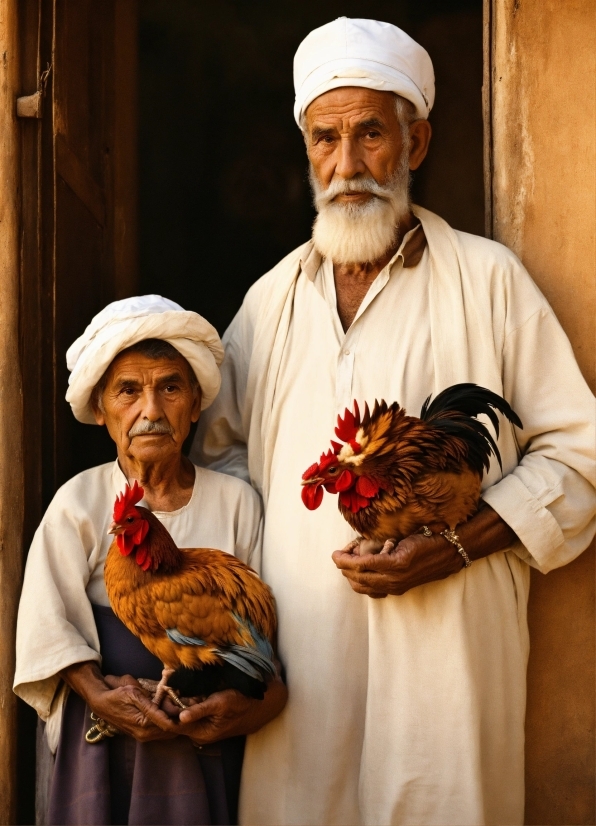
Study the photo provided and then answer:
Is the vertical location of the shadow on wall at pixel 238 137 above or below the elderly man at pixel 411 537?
above

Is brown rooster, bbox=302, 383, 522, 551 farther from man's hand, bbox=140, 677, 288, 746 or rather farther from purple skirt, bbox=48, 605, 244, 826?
purple skirt, bbox=48, 605, 244, 826

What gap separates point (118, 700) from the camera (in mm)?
2873

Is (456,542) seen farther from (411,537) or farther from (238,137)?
(238,137)

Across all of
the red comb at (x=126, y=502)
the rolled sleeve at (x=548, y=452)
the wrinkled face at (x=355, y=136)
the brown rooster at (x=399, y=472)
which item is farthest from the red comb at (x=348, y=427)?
the wrinkled face at (x=355, y=136)

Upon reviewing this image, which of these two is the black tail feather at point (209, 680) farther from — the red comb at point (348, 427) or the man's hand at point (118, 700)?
the red comb at point (348, 427)

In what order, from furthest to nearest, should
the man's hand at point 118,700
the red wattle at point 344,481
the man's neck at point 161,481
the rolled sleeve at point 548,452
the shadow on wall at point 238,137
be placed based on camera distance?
the shadow on wall at point 238,137, the man's neck at point 161,481, the rolled sleeve at point 548,452, the man's hand at point 118,700, the red wattle at point 344,481

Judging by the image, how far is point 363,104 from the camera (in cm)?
325

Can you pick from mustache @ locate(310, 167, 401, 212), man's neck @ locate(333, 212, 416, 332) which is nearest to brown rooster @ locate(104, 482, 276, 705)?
man's neck @ locate(333, 212, 416, 332)

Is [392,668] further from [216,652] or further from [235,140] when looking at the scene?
[235,140]

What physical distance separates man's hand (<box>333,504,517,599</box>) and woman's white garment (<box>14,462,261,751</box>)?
1.57 feet

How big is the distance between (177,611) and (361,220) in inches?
51.5

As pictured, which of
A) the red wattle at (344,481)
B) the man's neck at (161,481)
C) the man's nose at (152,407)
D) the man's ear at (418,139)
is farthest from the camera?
the man's ear at (418,139)

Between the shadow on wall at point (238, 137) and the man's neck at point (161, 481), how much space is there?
304cm

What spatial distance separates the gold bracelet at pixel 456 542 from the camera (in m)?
2.85
